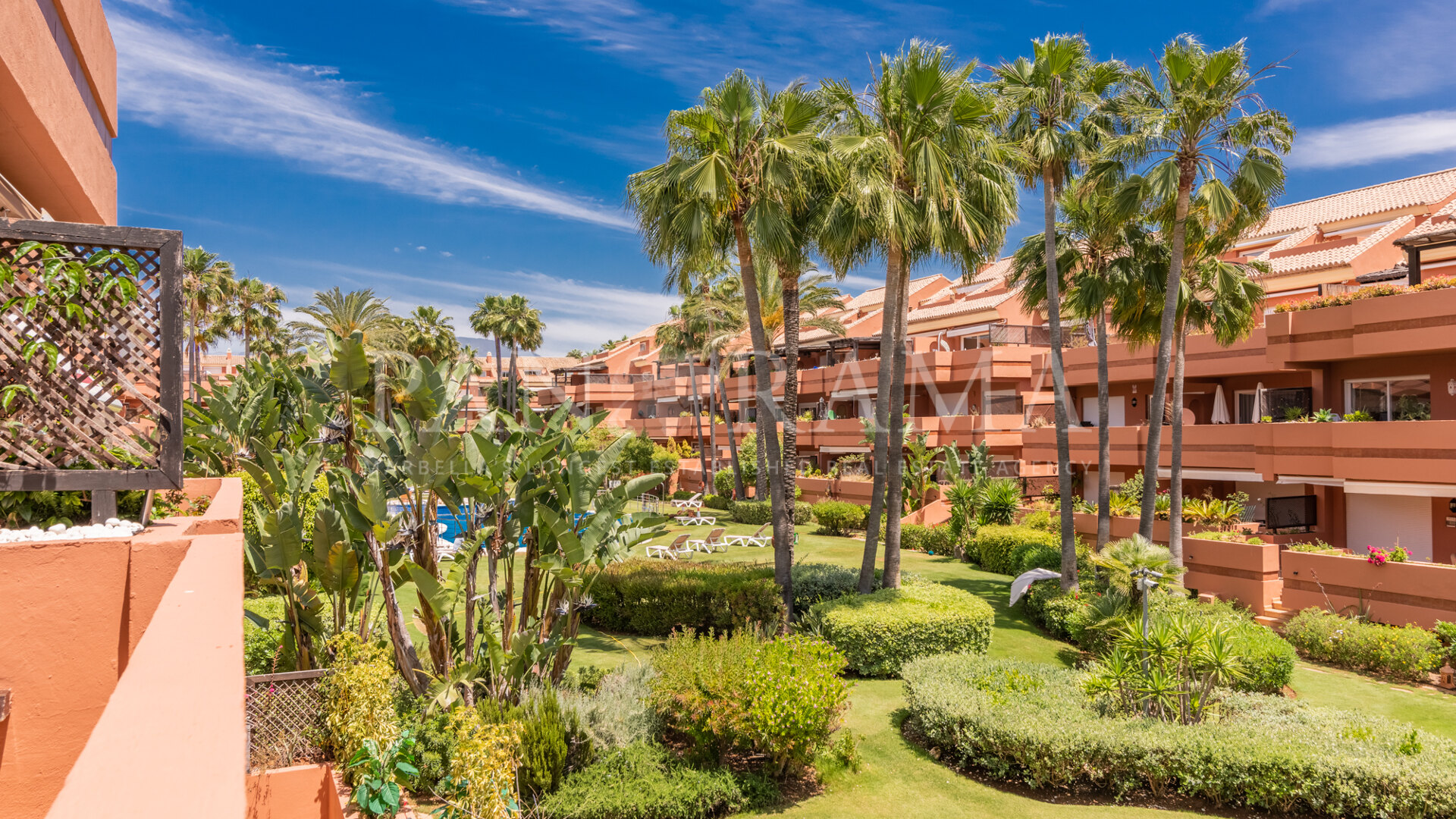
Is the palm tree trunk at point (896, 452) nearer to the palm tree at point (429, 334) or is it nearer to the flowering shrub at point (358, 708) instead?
the flowering shrub at point (358, 708)

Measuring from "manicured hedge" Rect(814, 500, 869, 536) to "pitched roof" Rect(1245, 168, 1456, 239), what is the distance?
16716 millimetres

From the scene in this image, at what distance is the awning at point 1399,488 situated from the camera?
17578mm

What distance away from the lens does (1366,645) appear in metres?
15.5

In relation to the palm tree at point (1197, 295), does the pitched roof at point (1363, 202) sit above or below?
above

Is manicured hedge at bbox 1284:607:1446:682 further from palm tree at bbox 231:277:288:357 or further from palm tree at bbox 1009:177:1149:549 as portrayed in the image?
palm tree at bbox 231:277:288:357

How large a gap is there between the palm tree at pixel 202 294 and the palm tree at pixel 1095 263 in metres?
44.5

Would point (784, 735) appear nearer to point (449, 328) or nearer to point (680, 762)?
point (680, 762)

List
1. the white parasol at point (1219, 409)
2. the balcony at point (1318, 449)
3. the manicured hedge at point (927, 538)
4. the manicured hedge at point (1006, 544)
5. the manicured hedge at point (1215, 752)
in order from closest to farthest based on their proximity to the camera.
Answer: the manicured hedge at point (1215, 752), the balcony at point (1318, 449), the manicured hedge at point (1006, 544), the white parasol at point (1219, 409), the manicured hedge at point (927, 538)

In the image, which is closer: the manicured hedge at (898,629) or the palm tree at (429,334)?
the manicured hedge at (898,629)

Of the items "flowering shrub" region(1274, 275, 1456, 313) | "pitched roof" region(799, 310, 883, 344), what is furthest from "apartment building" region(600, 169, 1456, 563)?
"pitched roof" region(799, 310, 883, 344)

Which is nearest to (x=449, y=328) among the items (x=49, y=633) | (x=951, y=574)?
(x=951, y=574)

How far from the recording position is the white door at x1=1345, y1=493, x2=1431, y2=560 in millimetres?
19219

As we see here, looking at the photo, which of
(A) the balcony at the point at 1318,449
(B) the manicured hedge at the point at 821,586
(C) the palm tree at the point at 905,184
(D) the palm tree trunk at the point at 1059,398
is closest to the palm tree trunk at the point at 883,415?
(C) the palm tree at the point at 905,184

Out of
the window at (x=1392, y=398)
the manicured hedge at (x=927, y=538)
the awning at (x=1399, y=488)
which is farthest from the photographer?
the manicured hedge at (x=927, y=538)
